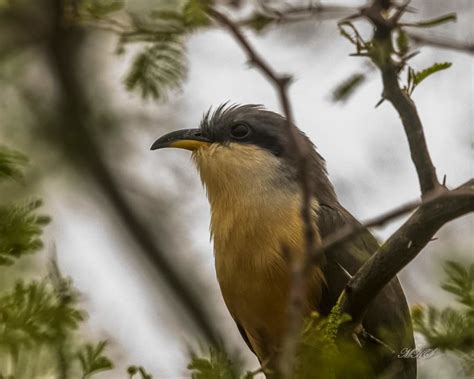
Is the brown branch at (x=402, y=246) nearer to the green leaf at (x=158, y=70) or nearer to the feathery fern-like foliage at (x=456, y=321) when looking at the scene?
the feathery fern-like foliage at (x=456, y=321)

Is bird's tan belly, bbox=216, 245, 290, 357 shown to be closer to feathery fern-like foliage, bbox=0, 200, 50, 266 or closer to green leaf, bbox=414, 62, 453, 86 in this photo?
green leaf, bbox=414, 62, 453, 86

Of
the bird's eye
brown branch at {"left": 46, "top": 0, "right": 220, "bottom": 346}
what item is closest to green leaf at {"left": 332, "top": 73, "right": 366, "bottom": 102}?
the bird's eye

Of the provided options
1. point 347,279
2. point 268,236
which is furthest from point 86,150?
point 347,279

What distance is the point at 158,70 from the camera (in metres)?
6.18

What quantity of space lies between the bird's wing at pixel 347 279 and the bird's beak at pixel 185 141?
1136 mm

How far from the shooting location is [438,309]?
363 centimetres

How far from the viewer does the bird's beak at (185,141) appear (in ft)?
23.6

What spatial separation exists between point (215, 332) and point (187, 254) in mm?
1302

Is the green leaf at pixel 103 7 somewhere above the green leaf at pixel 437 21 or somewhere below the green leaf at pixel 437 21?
above

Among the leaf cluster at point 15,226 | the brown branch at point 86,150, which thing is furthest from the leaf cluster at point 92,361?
the brown branch at point 86,150

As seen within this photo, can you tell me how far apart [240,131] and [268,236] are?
1.22 metres

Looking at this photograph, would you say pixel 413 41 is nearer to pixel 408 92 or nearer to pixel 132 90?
pixel 408 92

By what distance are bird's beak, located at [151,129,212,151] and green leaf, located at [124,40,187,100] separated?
40.8 inches

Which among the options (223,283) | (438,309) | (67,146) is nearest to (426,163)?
(438,309)
